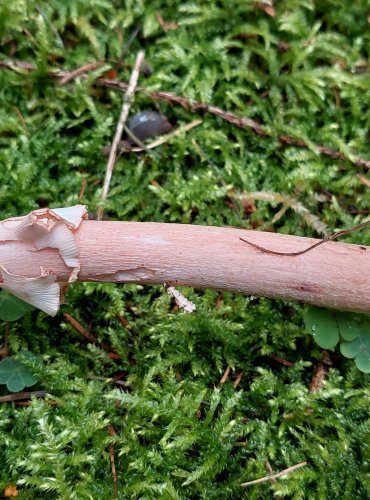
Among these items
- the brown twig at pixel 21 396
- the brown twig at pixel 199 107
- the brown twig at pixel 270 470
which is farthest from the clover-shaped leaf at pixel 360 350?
the brown twig at pixel 21 396

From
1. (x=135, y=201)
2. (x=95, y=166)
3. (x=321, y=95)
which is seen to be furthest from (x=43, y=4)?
(x=321, y=95)

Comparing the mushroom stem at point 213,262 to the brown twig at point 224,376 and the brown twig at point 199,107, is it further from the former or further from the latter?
the brown twig at point 199,107

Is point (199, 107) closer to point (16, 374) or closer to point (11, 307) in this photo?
point (11, 307)

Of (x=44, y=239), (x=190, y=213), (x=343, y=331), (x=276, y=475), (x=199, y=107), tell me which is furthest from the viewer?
(x=199, y=107)

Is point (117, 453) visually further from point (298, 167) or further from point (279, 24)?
point (279, 24)

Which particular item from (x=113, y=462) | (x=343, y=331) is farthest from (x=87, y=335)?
(x=343, y=331)
